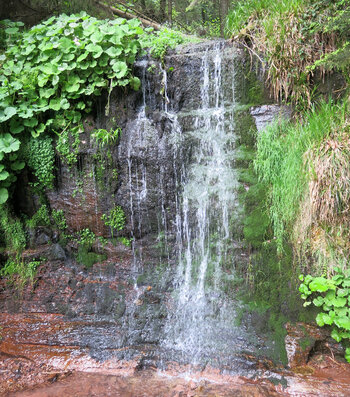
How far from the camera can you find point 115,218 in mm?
4652

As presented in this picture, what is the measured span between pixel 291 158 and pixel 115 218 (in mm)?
2594

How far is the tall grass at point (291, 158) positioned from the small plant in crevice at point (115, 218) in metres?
2.07

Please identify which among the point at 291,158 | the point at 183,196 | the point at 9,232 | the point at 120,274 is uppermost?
the point at 291,158

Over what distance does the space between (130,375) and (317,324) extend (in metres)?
2.03

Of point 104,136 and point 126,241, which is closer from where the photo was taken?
point 104,136

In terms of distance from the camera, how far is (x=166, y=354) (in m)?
3.48

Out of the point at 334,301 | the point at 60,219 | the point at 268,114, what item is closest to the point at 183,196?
the point at 268,114

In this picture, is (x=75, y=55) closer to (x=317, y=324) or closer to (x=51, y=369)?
(x=51, y=369)

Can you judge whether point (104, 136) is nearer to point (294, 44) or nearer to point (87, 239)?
point (87, 239)

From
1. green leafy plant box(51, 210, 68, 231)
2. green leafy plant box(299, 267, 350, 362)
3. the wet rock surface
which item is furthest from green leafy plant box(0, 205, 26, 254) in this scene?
green leafy plant box(299, 267, 350, 362)

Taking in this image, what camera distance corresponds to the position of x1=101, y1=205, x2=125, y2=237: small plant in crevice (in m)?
4.64

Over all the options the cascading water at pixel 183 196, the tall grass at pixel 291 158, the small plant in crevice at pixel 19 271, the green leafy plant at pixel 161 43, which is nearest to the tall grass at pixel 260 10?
the cascading water at pixel 183 196

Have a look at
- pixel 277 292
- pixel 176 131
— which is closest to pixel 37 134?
pixel 176 131

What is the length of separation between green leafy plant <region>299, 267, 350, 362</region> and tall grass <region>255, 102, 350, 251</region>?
1.94ft
